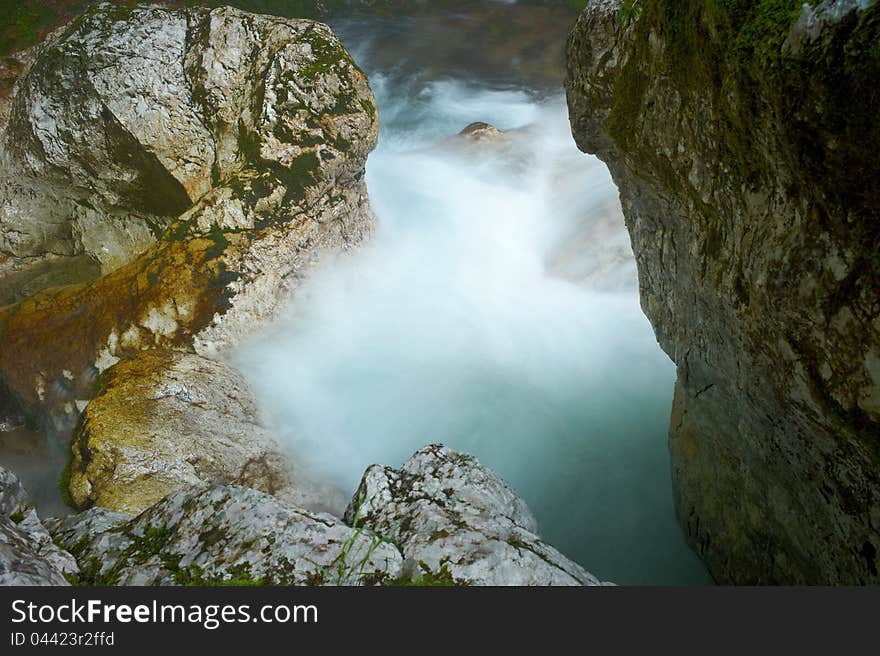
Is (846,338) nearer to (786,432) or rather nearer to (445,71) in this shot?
(786,432)

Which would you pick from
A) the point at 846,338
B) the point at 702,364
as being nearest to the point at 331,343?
the point at 702,364

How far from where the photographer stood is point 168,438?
809 cm

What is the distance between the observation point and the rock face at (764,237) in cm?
252

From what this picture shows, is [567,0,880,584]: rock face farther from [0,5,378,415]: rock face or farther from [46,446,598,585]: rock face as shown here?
[0,5,378,415]: rock face

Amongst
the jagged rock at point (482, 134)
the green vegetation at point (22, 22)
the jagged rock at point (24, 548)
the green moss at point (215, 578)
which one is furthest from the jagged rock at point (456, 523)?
the green vegetation at point (22, 22)

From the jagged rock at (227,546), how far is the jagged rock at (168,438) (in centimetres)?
332

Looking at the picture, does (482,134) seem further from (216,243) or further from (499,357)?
(216,243)

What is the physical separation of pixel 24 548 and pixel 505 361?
893 centimetres

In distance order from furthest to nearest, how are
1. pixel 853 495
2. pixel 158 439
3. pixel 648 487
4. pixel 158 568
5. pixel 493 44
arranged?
pixel 493 44 < pixel 648 487 < pixel 158 439 < pixel 158 568 < pixel 853 495

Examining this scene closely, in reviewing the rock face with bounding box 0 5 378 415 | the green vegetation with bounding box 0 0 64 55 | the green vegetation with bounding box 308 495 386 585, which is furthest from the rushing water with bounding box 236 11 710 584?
the green vegetation with bounding box 0 0 64 55

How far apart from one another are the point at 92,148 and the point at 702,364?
12370 millimetres

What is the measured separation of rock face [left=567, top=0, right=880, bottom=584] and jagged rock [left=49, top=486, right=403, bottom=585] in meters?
2.96

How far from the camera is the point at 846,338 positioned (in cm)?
284

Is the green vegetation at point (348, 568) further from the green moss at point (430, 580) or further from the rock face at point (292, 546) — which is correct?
the green moss at point (430, 580)
